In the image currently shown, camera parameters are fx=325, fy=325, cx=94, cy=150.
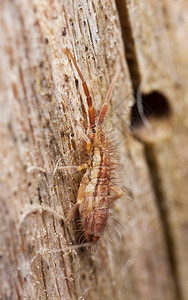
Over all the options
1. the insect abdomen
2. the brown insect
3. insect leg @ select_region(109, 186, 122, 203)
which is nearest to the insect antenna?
the brown insect

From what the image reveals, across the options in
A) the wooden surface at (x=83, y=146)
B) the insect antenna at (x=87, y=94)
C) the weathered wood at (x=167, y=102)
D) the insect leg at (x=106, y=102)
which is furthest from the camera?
the weathered wood at (x=167, y=102)

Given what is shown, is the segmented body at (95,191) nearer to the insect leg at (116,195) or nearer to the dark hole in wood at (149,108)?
the insect leg at (116,195)

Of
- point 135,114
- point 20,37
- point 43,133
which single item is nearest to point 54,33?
point 20,37

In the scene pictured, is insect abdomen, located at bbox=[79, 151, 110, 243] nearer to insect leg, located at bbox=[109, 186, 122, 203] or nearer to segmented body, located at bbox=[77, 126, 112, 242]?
segmented body, located at bbox=[77, 126, 112, 242]

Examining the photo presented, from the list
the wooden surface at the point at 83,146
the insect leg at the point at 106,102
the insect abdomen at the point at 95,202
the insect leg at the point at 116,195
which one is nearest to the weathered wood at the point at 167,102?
the wooden surface at the point at 83,146

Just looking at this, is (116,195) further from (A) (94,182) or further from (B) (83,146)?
(B) (83,146)

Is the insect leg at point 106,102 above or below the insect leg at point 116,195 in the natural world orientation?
above
